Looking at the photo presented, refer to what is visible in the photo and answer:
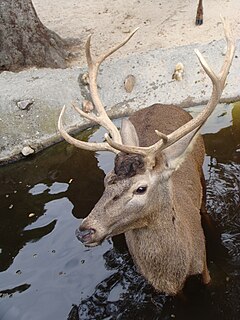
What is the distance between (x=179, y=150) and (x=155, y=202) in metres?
0.35

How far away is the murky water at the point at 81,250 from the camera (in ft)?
13.8

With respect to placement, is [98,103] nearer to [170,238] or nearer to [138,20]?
[170,238]

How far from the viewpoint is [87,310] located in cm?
426

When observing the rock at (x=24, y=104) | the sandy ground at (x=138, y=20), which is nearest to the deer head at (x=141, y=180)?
the rock at (x=24, y=104)

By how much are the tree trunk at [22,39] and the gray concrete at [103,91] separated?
13.8 inches

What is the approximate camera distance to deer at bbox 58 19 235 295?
3.28 m

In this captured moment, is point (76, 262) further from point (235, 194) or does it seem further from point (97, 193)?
point (235, 194)

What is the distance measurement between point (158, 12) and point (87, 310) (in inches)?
243

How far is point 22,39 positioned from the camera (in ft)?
23.3

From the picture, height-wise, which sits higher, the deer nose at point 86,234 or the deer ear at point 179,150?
the deer ear at point 179,150

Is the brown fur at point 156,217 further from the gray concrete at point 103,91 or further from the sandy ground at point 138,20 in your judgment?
the sandy ground at point 138,20

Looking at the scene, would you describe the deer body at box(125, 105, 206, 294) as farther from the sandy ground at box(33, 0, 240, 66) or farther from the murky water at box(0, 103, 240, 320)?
the sandy ground at box(33, 0, 240, 66)

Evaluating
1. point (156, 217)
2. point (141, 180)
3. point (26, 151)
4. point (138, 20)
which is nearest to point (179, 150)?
point (141, 180)

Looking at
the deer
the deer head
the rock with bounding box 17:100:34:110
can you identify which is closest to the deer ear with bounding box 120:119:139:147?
the deer
